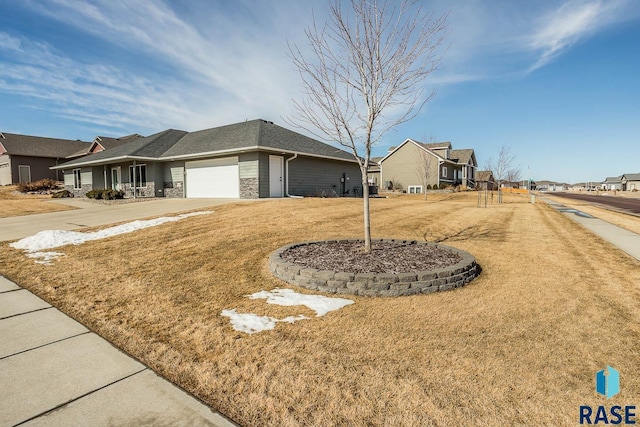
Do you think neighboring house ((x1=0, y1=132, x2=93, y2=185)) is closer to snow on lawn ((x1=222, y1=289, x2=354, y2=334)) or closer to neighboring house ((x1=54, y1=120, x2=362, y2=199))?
neighboring house ((x1=54, y1=120, x2=362, y2=199))

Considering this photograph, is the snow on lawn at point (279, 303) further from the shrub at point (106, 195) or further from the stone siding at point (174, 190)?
the shrub at point (106, 195)

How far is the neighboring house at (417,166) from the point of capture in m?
38.3

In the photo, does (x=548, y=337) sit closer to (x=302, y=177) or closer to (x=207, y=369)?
(x=207, y=369)

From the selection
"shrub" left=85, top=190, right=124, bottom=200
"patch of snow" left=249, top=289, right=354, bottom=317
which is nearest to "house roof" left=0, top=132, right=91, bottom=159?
"shrub" left=85, top=190, right=124, bottom=200

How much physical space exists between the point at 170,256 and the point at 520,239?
929cm

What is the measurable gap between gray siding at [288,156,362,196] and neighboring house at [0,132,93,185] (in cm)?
2827

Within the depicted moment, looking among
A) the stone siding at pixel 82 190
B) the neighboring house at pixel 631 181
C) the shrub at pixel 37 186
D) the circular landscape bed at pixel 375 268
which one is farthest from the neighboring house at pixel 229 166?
the neighboring house at pixel 631 181

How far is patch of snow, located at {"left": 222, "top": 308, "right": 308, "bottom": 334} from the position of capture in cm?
374

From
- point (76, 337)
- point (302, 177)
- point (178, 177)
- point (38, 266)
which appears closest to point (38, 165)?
point (178, 177)

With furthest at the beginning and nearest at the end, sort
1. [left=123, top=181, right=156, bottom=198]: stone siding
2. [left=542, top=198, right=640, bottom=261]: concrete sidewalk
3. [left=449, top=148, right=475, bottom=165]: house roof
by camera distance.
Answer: [left=449, top=148, right=475, bottom=165]: house roof
[left=123, top=181, right=156, bottom=198]: stone siding
[left=542, top=198, right=640, bottom=261]: concrete sidewalk

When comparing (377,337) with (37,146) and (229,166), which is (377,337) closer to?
(229,166)

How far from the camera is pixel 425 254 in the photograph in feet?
21.0

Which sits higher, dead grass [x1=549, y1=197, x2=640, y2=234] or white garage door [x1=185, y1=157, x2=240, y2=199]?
white garage door [x1=185, y1=157, x2=240, y2=199]

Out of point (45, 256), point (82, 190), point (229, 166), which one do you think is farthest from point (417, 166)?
point (45, 256)
